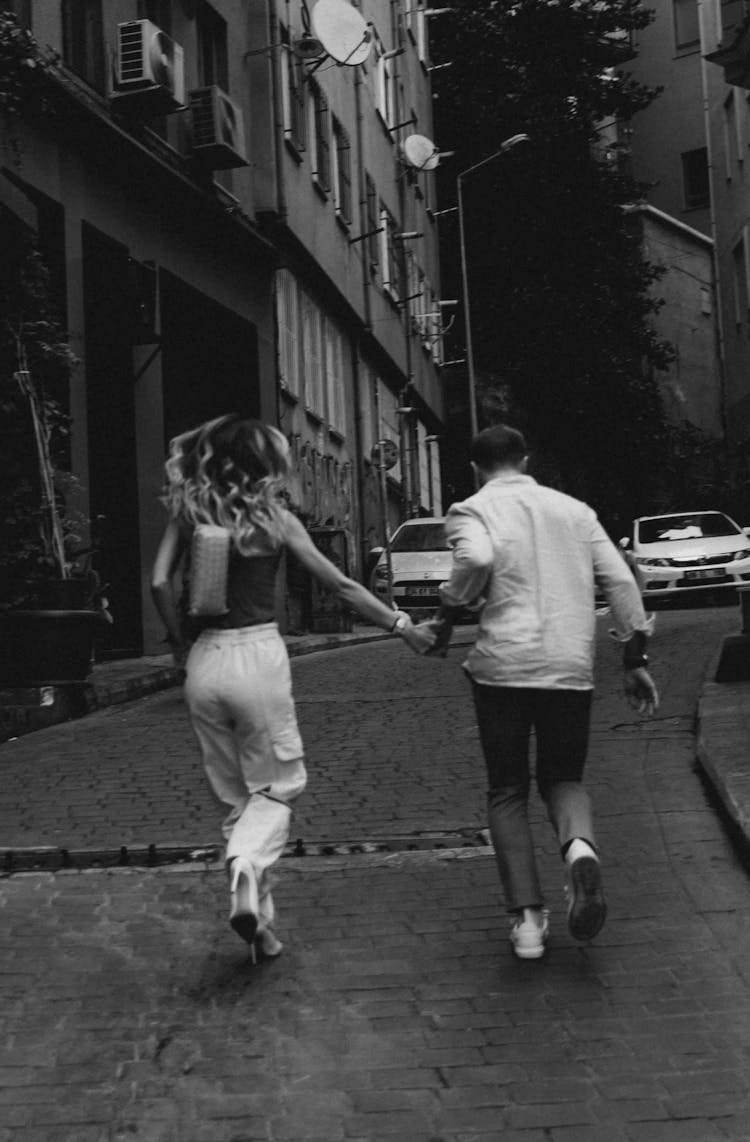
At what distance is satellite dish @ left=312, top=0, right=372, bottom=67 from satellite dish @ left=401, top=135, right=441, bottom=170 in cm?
869

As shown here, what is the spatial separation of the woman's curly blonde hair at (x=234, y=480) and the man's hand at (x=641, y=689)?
4.40 ft

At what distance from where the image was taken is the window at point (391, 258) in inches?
1280

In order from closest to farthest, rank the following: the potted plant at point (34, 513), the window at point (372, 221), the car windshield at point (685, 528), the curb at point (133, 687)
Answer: the potted plant at point (34, 513) → the curb at point (133, 687) → the car windshield at point (685, 528) → the window at point (372, 221)

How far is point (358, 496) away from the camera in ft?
95.9

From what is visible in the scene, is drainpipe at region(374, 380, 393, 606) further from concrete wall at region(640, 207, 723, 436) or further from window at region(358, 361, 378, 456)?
concrete wall at region(640, 207, 723, 436)

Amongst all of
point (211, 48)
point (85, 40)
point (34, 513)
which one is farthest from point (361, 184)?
point (34, 513)

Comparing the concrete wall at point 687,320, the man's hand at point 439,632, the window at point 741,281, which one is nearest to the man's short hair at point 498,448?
the man's hand at point 439,632

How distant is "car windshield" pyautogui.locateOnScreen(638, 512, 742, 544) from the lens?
2462cm

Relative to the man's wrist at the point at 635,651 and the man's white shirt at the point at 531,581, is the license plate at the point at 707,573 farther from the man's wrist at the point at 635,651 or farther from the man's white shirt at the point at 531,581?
the man's white shirt at the point at 531,581

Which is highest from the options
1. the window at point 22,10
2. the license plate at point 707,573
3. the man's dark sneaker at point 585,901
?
the window at point 22,10

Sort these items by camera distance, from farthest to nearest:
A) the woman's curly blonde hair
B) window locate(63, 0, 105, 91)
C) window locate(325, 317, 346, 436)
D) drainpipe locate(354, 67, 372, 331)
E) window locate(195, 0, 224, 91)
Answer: drainpipe locate(354, 67, 372, 331), window locate(325, 317, 346, 436), window locate(195, 0, 224, 91), window locate(63, 0, 105, 91), the woman's curly blonde hair

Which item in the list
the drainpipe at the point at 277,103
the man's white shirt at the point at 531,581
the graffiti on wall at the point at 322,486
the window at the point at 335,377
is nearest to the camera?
the man's white shirt at the point at 531,581

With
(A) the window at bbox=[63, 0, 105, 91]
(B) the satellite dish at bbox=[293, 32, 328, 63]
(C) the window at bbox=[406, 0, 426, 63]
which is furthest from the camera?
(C) the window at bbox=[406, 0, 426, 63]

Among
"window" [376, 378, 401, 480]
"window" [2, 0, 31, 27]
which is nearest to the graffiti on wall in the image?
"window" [376, 378, 401, 480]
